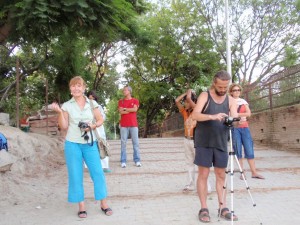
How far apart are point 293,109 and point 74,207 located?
821 centimetres

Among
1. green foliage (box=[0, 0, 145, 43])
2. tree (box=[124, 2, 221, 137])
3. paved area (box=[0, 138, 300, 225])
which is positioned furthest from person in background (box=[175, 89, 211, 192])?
tree (box=[124, 2, 221, 137])

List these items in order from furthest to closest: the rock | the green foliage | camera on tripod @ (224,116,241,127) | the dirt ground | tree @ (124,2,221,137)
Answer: tree @ (124,2,221,137) → the rock → the green foliage → the dirt ground → camera on tripod @ (224,116,241,127)

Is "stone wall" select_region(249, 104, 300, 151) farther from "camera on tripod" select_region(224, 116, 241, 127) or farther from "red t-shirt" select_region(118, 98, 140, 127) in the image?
"camera on tripod" select_region(224, 116, 241, 127)

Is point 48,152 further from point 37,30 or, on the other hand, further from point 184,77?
point 184,77

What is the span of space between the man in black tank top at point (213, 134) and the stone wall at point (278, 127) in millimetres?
7246

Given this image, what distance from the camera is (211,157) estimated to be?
434 centimetres

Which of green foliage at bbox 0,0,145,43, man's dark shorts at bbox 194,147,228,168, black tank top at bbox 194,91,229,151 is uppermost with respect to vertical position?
green foliage at bbox 0,0,145,43

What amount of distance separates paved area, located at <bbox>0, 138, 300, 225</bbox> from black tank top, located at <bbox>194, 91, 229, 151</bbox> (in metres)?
0.62

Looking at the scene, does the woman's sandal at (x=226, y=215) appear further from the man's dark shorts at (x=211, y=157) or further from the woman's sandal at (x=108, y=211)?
the woman's sandal at (x=108, y=211)

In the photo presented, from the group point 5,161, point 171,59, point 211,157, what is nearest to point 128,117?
point 5,161

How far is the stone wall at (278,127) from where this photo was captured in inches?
434

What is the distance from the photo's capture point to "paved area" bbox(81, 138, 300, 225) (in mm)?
4480

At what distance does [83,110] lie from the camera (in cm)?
473

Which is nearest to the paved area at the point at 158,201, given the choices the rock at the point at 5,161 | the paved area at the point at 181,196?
the paved area at the point at 181,196
